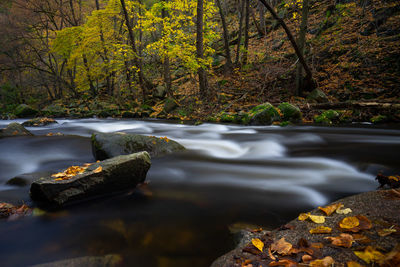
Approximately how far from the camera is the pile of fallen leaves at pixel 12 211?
257 centimetres

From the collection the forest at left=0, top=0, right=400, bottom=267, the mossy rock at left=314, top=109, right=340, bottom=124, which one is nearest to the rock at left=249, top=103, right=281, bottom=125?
the forest at left=0, top=0, right=400, bottom=267

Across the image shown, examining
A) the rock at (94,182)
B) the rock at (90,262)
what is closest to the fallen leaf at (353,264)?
the rock at (90,262)

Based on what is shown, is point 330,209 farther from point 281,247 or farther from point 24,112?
point 24,112

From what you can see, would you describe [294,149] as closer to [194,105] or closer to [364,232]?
[364,232]

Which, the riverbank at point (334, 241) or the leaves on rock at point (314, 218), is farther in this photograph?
the leaves on rock at point (314, 218)

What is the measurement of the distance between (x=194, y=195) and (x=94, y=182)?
1.30 m

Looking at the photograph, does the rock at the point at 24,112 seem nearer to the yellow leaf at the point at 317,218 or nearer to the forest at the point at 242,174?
the forest at the point at 242,174

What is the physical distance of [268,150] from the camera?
5.34 metres

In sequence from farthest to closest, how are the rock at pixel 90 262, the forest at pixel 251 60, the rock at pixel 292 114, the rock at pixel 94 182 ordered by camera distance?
1. the forest at pixel 251 60
2. the rock at pixel 292 114
3. the rock at pixel 94 182
4. the rock at pixel 90 262

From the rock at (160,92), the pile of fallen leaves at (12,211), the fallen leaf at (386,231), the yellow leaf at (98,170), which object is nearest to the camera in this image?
the fallen leaf at (386,231)

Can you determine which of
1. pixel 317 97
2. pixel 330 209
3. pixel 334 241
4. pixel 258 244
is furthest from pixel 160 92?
pixel 334 241

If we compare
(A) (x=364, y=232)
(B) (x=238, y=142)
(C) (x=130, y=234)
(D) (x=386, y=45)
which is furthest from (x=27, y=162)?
(D) (x=386, y=45)

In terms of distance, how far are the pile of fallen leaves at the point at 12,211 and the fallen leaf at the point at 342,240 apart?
3036mm

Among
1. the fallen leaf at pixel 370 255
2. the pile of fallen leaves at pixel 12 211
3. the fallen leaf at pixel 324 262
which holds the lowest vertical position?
the pile of fallen leaves at pixel 12 211
